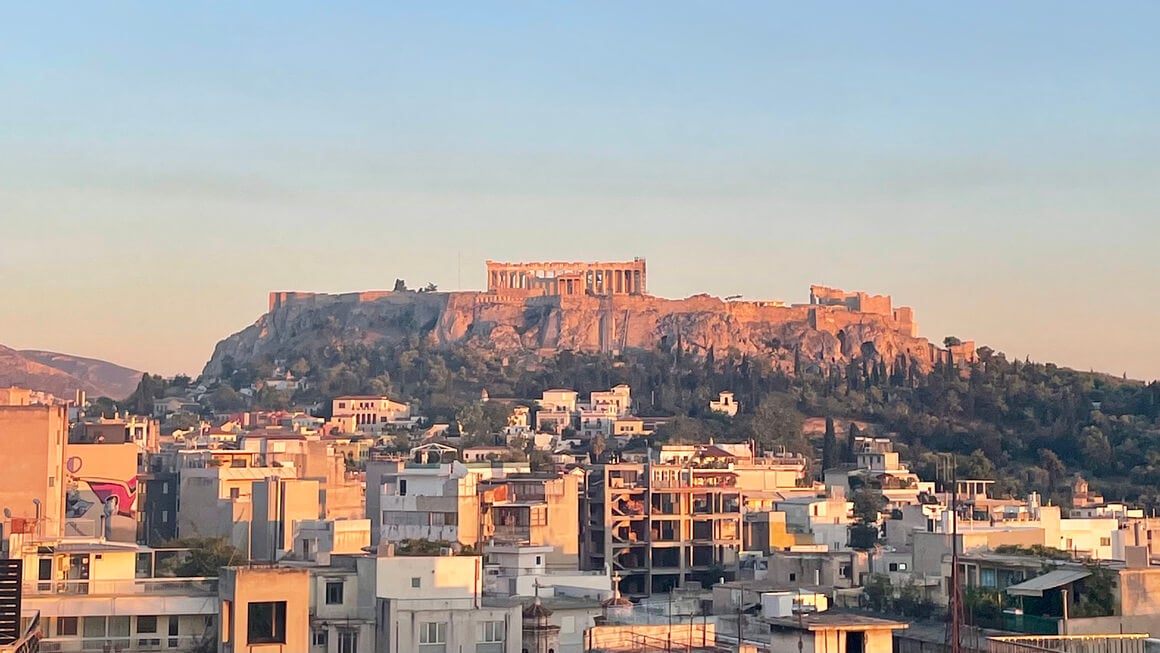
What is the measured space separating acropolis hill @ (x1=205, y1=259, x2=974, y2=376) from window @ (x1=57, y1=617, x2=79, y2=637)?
146 metres

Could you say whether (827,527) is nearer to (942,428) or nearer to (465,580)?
(465,580)

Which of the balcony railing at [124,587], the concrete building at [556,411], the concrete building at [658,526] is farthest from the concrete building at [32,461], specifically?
the concrete building at [556,411]

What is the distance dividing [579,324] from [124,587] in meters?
153

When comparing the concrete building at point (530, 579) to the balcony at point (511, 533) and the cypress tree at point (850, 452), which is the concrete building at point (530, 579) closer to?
the balcony at point (511, 533)

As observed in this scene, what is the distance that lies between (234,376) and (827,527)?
115911 mm

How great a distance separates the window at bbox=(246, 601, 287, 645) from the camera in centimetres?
2948

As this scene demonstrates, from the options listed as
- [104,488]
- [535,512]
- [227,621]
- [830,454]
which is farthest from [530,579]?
[830,454]

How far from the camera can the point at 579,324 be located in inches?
7308

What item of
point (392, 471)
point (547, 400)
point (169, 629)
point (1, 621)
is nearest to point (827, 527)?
point (392, 471)

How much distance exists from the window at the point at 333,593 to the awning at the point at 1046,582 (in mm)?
10647

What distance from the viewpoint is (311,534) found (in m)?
49.4

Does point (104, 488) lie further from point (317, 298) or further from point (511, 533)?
point (317, 298)

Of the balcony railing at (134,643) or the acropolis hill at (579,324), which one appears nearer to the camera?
the balcony railing at (134,643)

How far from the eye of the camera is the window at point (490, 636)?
31.4 meters
